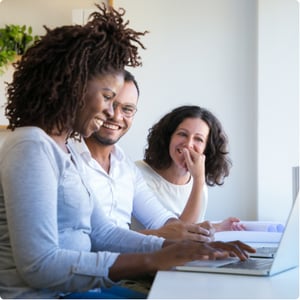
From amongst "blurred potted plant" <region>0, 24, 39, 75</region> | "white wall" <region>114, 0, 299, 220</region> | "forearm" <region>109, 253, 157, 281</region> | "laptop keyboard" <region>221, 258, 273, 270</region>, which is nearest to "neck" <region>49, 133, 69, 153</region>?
"forearm" <region>109, 253, 157, 281</region>

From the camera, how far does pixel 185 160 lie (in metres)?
2.05

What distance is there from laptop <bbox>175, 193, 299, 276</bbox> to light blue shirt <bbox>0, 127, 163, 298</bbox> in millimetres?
159

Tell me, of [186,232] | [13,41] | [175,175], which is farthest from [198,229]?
[13,41]

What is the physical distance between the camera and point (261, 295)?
77 centimetres

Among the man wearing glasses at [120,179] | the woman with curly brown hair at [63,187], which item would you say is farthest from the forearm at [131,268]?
the man wearing glasses at [120,179]

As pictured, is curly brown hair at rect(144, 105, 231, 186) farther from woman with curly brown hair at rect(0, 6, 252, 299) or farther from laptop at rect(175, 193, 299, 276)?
laptop at rect(175, 193, 299, 276)

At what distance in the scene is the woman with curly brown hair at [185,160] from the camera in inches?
78.6

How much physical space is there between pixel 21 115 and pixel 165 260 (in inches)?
16.5

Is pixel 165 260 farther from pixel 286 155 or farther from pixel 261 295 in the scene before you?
pixel 286 155

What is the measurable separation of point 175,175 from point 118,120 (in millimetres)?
413

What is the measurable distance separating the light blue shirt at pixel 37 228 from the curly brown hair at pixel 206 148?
3.78 feet

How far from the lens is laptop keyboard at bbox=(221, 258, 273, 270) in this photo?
0.93 metres

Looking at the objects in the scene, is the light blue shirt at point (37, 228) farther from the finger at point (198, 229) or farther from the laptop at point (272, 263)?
the finger at point (198, 229)

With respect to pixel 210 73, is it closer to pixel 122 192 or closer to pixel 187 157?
pixel 187 157
